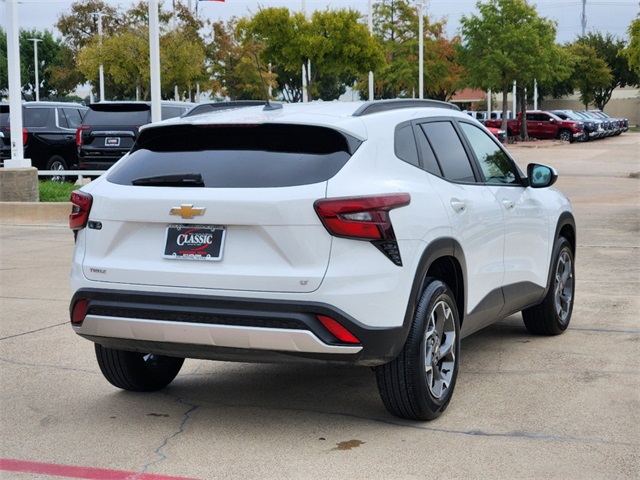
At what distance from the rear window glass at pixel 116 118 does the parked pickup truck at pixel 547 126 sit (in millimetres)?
37409

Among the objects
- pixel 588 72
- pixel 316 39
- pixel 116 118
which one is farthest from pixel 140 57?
pixel 588 72

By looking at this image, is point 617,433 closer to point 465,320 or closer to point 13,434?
point 465,320

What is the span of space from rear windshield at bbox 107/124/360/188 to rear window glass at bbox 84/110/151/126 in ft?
51.4

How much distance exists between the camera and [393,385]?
5449mm

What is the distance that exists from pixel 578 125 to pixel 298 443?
5218 cm

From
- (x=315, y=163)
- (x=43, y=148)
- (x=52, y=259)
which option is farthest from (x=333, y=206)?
(x=43, y=148)

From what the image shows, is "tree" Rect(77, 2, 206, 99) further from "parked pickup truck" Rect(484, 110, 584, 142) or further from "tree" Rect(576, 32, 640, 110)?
"tree" Rect(576, 32, 640, 110)

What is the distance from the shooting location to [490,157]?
7.07 meters

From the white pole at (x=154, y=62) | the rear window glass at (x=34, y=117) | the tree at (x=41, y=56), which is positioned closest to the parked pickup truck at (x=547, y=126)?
the rear window glass at (x=34, y=117)

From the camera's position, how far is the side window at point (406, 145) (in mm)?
5750

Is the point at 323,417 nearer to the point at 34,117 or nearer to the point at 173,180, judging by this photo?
the point at 173,180

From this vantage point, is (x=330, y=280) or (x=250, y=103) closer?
(x=330, y=280)

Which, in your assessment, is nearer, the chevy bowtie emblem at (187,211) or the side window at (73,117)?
the chevy bowtie emblem at (187,211)

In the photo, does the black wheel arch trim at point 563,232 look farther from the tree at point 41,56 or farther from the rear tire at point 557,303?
the tree at point 41,56
